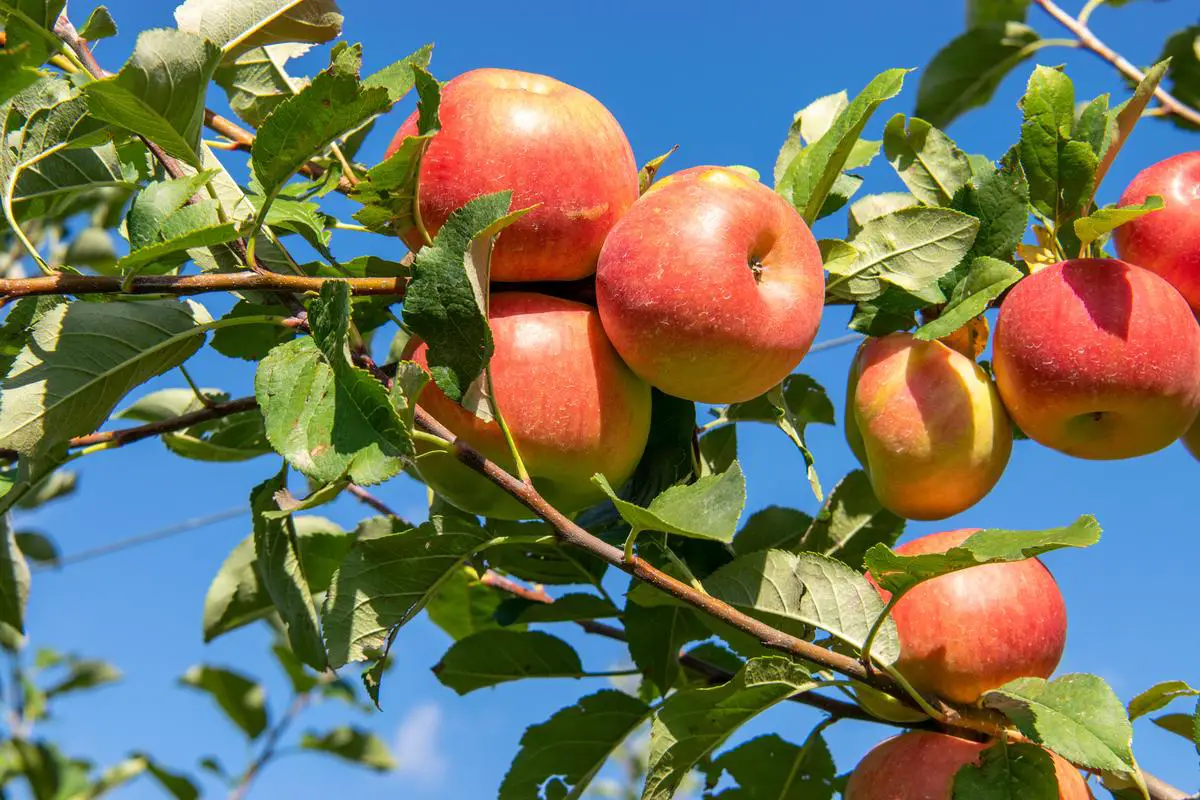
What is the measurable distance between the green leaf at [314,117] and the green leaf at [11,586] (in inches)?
37.8

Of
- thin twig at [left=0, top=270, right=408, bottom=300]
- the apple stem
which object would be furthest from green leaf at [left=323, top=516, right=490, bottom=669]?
thin twig at [left=0, top=270, right=408, bottom=300]

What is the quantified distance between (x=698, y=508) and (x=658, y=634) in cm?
56

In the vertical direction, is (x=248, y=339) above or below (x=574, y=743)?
above

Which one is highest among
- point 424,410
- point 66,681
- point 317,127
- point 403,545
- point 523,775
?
point 317,127

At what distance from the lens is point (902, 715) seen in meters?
1.20

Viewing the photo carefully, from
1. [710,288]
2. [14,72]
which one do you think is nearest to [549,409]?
[710,288]

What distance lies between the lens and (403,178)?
1000 millimetres

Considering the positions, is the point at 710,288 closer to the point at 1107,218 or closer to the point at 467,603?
the point at 1107,218

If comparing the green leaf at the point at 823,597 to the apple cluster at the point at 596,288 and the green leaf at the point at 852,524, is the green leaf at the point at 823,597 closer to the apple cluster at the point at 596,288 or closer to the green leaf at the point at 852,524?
the apple cluster at the point at 596,288

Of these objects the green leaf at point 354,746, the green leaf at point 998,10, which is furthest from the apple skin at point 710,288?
the green leaf at point 354,746

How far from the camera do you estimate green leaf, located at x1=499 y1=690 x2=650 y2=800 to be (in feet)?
4.48

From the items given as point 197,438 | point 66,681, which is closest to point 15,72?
point 197,438

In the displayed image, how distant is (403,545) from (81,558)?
7.66 ft

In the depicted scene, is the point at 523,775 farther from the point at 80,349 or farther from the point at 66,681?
the point at 66,681
